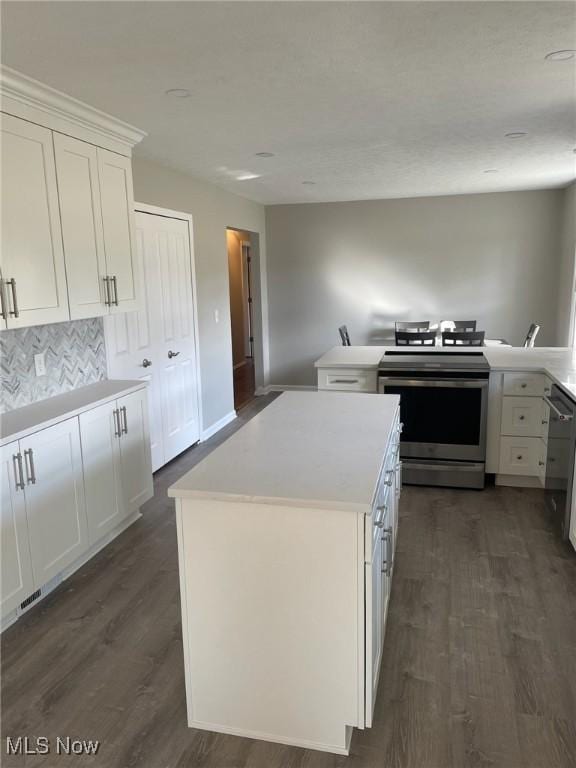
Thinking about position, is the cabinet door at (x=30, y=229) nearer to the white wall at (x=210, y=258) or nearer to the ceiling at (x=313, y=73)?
the ceiling at (x=313, y=73)

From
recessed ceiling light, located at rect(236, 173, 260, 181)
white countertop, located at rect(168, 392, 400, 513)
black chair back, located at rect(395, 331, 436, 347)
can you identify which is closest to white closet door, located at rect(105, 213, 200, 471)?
recessed ceiling light, located at rect(236, 173, 260, 181)

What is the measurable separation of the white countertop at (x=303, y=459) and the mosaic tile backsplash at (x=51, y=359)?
136cm

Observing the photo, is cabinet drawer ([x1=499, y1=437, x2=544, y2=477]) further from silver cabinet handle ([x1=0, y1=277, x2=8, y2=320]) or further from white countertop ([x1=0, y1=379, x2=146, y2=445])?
silver cabinet handle ([x1=0, y1=277, x2=8, y2=320])

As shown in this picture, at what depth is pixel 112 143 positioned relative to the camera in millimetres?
3334

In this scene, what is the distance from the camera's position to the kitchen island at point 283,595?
1.71 metres

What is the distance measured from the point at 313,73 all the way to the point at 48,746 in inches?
115

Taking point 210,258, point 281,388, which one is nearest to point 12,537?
point 210,258

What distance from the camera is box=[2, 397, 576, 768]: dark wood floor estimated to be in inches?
73.0

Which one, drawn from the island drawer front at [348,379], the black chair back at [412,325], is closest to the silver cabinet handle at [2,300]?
the island drawer front at [348,379]

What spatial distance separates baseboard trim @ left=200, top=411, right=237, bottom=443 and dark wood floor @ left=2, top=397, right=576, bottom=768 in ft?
7.05

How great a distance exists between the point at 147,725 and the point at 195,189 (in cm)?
439

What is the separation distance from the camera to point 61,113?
285 cm

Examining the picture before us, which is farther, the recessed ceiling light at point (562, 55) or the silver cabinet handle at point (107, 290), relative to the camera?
the silver cabinet handle at point (107, 290)

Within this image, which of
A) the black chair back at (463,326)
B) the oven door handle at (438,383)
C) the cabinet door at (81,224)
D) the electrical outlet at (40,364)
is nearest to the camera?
the cabinet door at (81,224)
